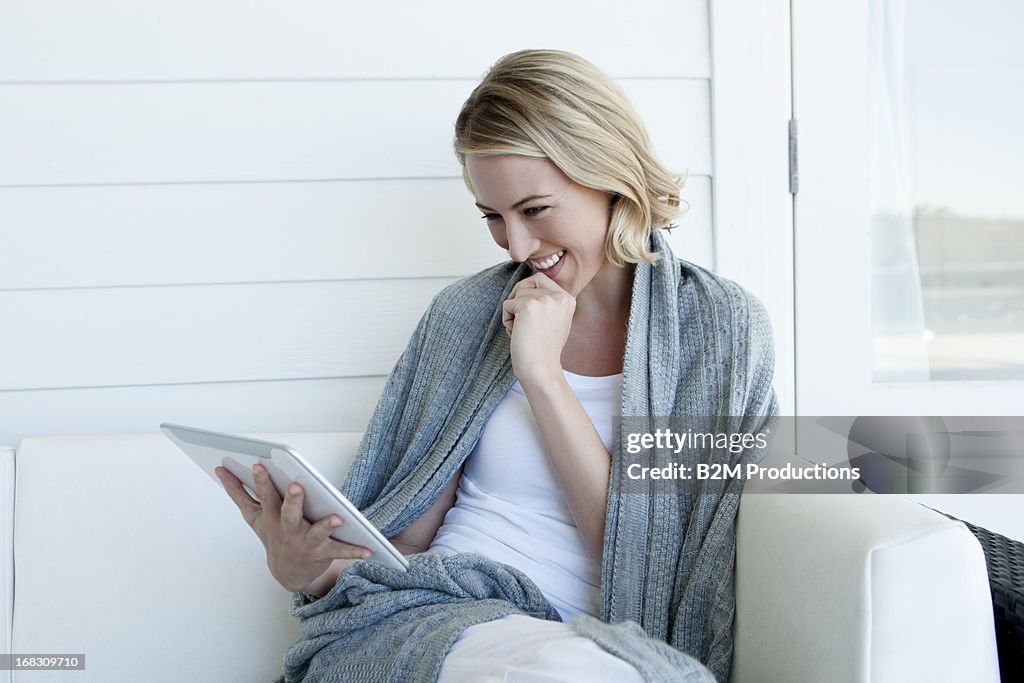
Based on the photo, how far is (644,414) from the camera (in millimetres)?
1377

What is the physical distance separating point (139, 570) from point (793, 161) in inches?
51.4

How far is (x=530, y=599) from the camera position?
128 centimetres

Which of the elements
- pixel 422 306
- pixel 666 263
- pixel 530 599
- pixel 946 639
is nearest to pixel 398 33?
pixel 422 306

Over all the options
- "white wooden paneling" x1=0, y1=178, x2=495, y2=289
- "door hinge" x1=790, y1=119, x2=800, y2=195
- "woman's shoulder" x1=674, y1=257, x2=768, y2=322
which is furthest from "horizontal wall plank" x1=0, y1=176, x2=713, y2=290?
"woman's shoulder" x1=674, y1=257, x2=768, y2=322

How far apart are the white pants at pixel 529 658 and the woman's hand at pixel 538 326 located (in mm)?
404

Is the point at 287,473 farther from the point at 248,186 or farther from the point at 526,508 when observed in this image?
the point at 248,186

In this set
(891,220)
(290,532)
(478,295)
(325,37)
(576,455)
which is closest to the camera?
(290,532)

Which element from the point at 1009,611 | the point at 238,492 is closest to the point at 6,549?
the point at 238,492

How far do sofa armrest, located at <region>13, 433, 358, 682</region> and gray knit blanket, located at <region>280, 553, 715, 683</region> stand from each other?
0.69 feet

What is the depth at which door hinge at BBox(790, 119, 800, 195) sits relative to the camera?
178 centimetres

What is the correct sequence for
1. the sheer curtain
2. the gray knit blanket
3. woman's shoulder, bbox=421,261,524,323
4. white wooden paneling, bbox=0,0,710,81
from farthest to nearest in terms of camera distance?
the sheer curtain < white wooden paneling, bbox=0,0,710,81 < woman's shoulder, bbox=421,261,524,323 < the gray knit blanket

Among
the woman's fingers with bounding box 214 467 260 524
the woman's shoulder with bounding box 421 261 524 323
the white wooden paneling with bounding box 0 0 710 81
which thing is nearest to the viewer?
the woman's fingers with bounding box 214 467 260 524

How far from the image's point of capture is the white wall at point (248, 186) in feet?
5.60

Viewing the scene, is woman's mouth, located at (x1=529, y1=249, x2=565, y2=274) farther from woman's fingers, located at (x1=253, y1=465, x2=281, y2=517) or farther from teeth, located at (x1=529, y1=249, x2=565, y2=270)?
woman's fingers, located at (x1=253, y1=465, x2=281, y2=517)
